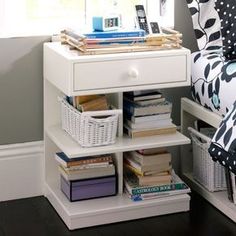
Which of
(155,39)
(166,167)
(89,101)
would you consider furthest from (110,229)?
(155,39)

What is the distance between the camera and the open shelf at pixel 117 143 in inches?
100

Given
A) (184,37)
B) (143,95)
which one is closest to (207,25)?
(184,37)

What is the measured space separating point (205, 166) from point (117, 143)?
1.59ft

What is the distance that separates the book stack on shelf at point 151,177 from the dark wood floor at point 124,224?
0.11 m

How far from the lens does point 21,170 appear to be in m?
2.90

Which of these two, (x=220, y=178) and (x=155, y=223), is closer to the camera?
(x=155, y=223)

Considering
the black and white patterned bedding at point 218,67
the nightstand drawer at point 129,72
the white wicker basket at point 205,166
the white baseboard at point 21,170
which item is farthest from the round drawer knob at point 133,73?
the white baseboard at point 21,170

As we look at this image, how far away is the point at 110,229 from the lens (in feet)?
8.57

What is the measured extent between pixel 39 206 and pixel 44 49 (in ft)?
2.36

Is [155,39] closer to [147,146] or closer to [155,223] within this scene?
[147,146]

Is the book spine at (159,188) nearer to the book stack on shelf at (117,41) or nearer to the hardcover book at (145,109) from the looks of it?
the hardcover book at (145,109)

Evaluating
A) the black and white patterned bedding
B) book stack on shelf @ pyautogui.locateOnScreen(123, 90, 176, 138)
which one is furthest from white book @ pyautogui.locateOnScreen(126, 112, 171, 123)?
the black and white patterned bedding

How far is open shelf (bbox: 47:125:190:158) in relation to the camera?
2551 mm

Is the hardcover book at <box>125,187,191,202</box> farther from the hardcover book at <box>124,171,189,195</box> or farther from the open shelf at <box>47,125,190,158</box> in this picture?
the open shelf at <box>47,125,190,158</box>
